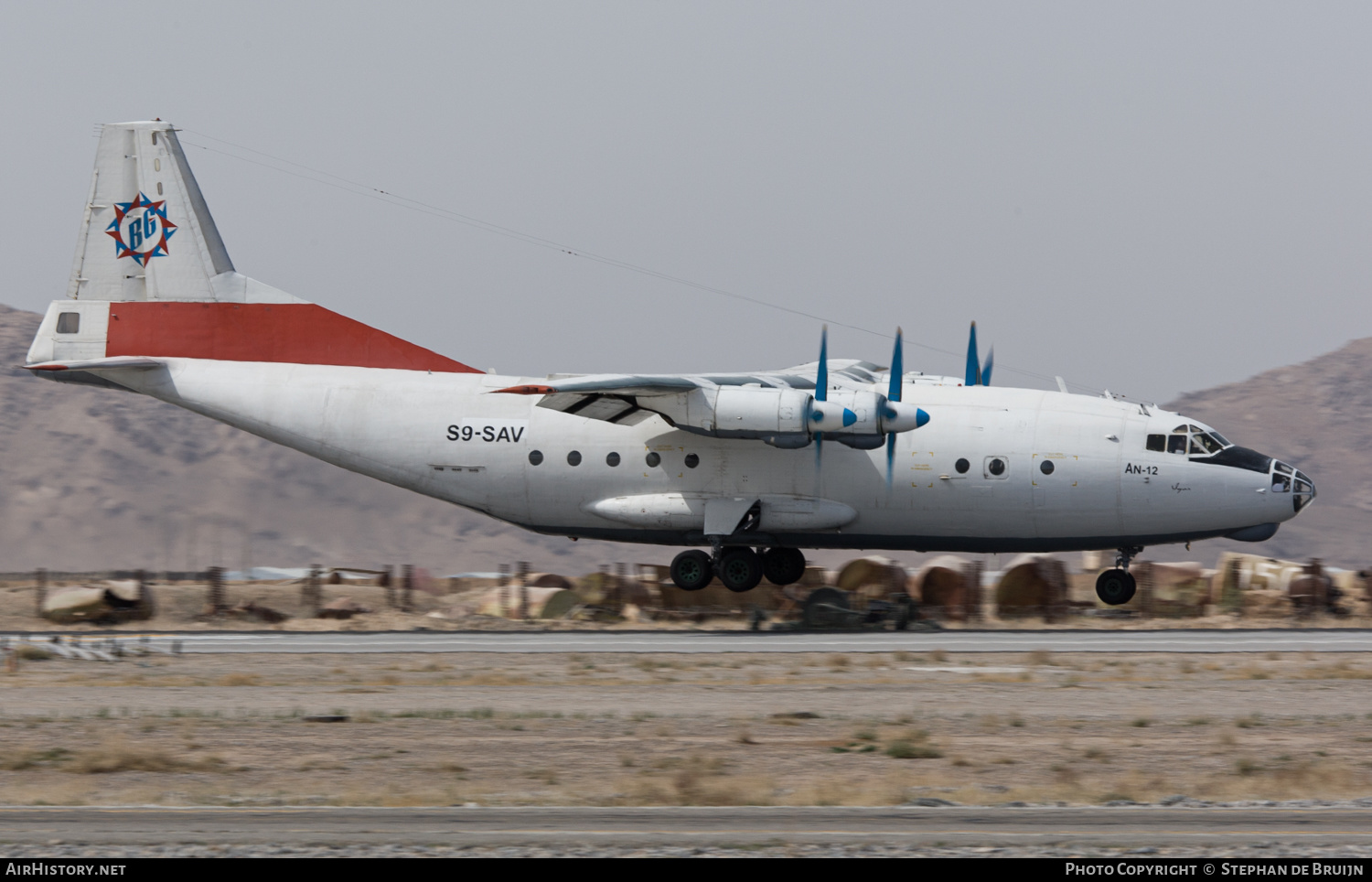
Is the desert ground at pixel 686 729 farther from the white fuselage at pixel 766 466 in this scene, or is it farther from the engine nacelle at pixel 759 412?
the white fuselage at pixel 766 466

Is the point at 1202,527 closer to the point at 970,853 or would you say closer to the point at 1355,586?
the point at 1355,586

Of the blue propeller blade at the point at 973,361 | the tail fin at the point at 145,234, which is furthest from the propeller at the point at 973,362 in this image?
the tail fin at the point at 145,234

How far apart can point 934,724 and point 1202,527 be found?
13309 millimetres

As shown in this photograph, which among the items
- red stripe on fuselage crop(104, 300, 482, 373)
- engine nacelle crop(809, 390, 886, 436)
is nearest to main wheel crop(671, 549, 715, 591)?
engine nacelle crop(809, 390, 886, 436)

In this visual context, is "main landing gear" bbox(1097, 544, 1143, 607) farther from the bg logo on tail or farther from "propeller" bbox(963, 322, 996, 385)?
the bg logo on tail

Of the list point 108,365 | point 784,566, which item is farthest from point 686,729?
point 108,365

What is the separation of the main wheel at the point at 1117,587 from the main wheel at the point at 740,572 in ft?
23.8

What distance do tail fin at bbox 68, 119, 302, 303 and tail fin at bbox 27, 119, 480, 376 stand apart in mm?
22

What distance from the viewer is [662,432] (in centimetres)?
3058

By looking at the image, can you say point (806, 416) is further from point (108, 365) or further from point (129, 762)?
point (108, 365)

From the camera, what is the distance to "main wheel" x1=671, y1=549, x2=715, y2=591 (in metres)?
30.9

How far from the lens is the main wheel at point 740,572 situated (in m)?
30.9

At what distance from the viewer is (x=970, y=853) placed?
10.4 metres
